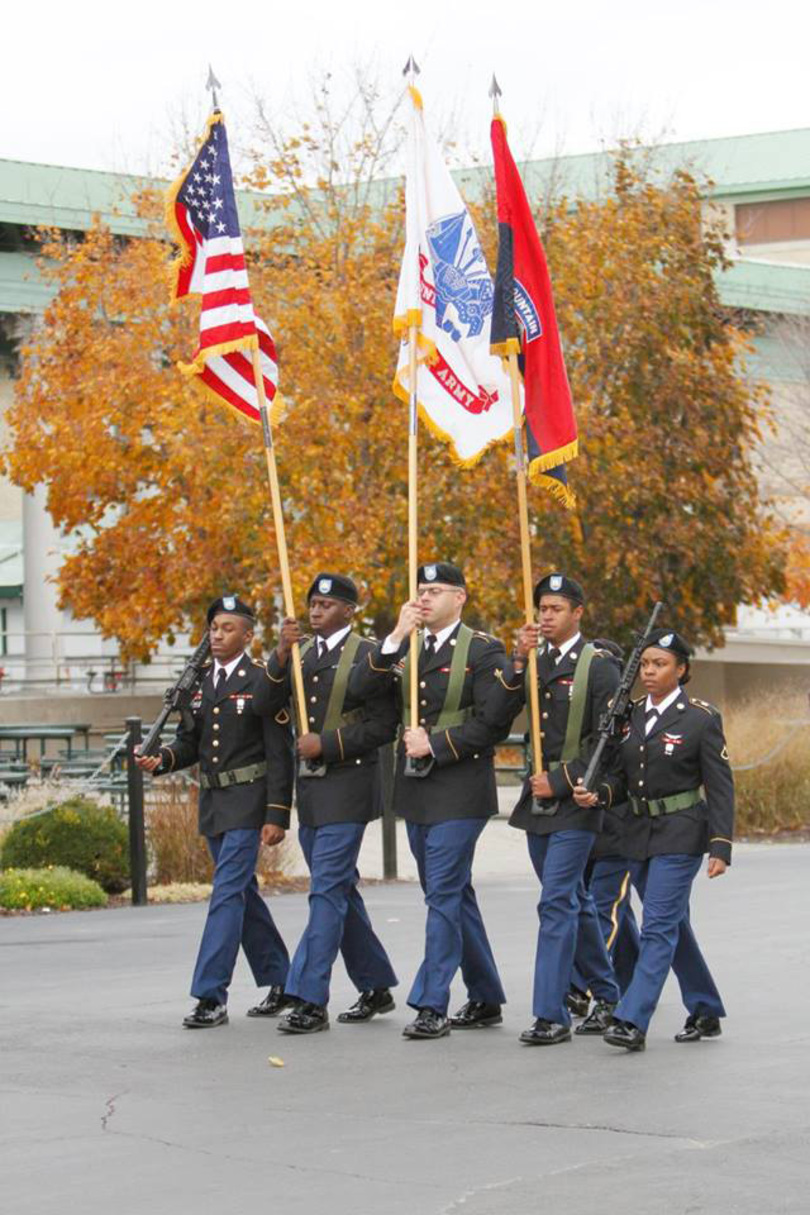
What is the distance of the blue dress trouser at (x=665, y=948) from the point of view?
31.9ft

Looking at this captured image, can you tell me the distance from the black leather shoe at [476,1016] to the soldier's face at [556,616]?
1678 mm

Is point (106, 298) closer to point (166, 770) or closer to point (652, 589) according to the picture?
point (652, 589)

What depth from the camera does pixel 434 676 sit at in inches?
416

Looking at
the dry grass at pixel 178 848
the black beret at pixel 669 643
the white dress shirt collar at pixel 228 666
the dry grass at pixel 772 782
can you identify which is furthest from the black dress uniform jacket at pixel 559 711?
the dry grass at pixel 772 782

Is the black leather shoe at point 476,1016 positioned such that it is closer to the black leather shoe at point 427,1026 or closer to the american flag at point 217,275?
the black leather shoe at point 427,1026

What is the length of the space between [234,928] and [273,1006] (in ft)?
1.80

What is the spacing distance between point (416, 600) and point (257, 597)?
20031 mm

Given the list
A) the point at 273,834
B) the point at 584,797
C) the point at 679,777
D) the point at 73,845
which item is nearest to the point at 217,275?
the point at 273,834

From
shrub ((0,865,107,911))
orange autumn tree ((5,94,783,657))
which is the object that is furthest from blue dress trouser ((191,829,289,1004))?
orange autumn tree ((5,94,783,657))

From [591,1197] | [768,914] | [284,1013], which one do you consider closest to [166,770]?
[284,1013]

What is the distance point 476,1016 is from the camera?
10609 millimetres

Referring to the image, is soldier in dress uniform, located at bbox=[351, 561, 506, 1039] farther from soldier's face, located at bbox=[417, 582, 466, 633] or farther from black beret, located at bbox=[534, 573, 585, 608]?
black beret, located at bbox=[534, 573, 585, 608]

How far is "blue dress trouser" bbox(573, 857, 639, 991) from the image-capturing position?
10.8 meters

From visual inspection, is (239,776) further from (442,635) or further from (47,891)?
(47,891)
